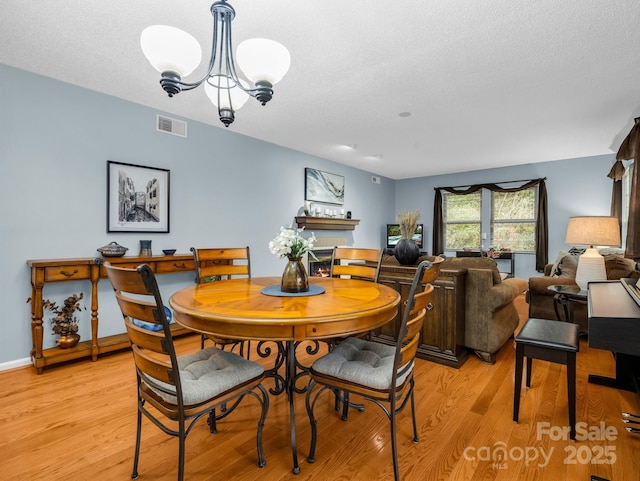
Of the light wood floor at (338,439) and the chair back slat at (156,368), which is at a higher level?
the chair back slat at (156,368)

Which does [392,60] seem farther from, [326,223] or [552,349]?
[326,223]

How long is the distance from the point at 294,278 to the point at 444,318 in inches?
61.5

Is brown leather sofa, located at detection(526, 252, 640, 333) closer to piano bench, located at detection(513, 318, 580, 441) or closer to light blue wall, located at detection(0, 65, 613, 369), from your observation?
piano bench, located at detection(513, 318, 580, 441)

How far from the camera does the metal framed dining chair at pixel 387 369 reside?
136 centimetres

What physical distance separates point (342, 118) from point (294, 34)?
1670 mm

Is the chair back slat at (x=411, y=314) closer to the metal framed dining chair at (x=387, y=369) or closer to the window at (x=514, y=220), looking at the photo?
the metal framed dining chair at (x=387, y=369)

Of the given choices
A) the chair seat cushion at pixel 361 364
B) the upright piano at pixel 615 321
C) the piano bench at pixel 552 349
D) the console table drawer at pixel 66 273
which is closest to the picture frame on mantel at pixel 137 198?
the console table drawer at pixel 66 273

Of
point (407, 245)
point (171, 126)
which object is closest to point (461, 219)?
point (407, 245)

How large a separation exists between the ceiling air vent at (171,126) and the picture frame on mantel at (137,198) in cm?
45

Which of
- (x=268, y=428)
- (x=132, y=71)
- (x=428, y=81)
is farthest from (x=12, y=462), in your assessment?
(x=428, y=81)

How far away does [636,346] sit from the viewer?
51.4 inches

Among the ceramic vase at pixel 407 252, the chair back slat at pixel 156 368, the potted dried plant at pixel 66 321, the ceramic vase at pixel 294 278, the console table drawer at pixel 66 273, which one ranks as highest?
the ceramic vase at pixel 407 252

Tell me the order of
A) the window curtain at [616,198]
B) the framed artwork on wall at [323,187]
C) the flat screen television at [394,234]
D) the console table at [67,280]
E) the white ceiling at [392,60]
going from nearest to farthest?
the white ceiling at [392,60], the console table at [67,280], the window curtain at [616,198], the framed artwork on wall at [323,187], the flat screen television at [394,234]

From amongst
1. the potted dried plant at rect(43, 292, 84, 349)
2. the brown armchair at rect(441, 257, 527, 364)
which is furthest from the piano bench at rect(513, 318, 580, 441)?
the potted dried plant at rect(43, 292, 84, 349)
